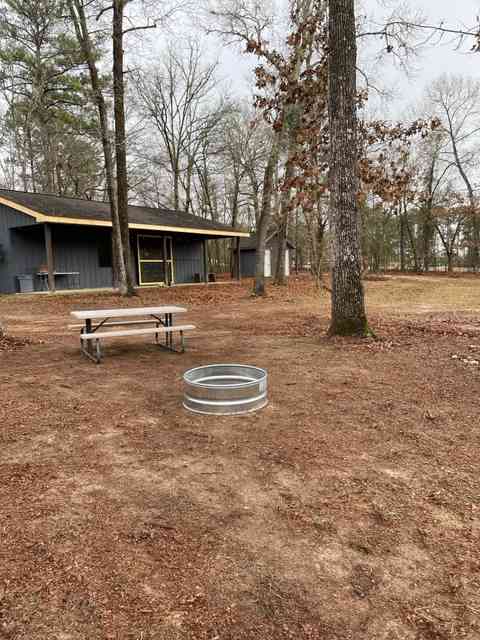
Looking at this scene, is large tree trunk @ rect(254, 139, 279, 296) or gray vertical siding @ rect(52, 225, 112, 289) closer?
large tree trunk @ rect(254, 139, 279, 296)

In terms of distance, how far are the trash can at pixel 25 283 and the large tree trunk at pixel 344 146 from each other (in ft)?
40.2

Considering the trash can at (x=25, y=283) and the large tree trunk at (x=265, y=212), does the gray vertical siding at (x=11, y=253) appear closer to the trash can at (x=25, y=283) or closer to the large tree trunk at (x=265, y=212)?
the trash can at (x=25, y=283)

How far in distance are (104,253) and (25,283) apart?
3.29m

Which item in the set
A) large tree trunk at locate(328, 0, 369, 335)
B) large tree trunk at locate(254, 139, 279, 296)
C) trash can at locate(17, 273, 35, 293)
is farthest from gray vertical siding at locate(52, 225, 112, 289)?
large tree trunk at locate(328, 0, 369, 335)

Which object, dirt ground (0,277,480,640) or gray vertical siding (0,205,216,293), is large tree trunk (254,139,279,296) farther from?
dirt ground (0,277,480,640)

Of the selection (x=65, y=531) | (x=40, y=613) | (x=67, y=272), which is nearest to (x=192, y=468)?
(x=65, y=531)

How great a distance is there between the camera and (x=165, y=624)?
1.41 metres

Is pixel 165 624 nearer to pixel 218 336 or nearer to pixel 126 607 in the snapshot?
pixel 126 607

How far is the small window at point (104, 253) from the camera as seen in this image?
16.8 meters

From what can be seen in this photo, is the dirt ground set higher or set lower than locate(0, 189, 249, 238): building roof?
lower

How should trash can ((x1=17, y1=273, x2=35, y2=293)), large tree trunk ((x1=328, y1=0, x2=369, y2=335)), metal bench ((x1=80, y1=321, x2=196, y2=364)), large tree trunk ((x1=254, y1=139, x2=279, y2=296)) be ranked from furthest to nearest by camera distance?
trash can ((x1=17, y1=273, x2=35, y2=293)), large tree trunk ((x1=254, y1=139, x2=279, y2=296)), large tree trunk ((x1=328, y1=0, x2=369, y2=335)), metal bench ((x1=80, y1=321, x2=196, y2=364))

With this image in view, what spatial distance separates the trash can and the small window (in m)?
2.76

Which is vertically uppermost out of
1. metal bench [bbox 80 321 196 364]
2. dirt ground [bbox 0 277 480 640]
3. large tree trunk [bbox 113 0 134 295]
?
large tree trunk [bbox 113 0 134 295]

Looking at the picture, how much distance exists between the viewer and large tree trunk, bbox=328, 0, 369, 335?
5902mm
